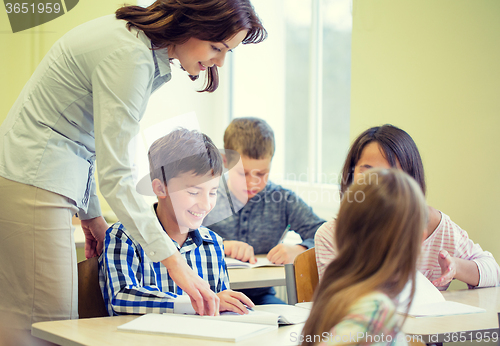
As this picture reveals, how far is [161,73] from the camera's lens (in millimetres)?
1073

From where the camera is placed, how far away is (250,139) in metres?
2.06

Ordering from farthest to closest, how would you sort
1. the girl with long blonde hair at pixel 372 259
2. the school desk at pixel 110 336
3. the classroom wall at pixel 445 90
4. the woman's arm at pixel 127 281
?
the classroom wall at pixel 445 90 < the woman's arm at pixel 127 281 < the school desk at pixel 110 336 < the girl with long blonde hair at pixel 372 259

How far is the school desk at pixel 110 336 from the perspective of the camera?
0.79 m

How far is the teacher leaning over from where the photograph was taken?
3.01 feet

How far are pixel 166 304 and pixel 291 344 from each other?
1.10 ft

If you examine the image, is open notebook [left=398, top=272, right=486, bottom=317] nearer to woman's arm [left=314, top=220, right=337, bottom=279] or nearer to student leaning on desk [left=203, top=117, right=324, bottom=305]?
woman's arm [left=314, top=220, right=337, bottom=279]

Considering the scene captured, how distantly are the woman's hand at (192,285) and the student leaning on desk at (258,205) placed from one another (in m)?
1.03

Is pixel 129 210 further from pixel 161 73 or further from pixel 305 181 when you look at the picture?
pixel 305 181

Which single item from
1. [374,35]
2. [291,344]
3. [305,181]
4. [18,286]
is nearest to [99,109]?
[18,286]

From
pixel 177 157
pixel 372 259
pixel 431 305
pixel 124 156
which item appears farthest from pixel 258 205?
pixel 372 259

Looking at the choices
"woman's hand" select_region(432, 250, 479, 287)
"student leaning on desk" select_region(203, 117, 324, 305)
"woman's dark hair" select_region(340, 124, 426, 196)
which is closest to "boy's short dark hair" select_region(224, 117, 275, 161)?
"student leaning on desk" select_region(203, 117, 324, 305)

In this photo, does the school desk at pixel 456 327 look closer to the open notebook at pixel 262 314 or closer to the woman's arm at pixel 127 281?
the open notebook at pixel 262 314

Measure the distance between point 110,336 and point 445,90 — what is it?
1400 mm

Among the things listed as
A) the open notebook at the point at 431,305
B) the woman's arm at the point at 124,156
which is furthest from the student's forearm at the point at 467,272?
the woman's arm at the point at 124,156
